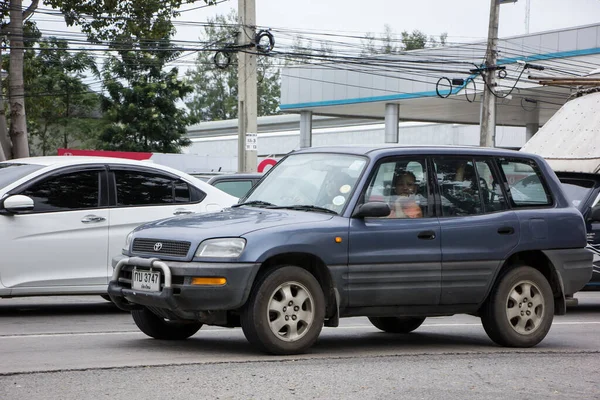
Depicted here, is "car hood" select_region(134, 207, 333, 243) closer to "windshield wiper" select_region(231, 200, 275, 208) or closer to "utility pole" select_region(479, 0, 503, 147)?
"windshield wiper" select_region(231, 200, 275, 208)

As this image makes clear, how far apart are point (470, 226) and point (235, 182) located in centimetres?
853

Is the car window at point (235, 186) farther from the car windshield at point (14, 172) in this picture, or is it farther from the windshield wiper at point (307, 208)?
the windshield wiper at point (307, 208)

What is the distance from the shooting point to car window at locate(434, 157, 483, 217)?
8883 millimetres

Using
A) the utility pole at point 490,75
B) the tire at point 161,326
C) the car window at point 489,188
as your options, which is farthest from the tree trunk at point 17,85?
the car window at point 489,188

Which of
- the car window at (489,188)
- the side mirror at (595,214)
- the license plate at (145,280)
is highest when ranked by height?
the car window at (489,188)

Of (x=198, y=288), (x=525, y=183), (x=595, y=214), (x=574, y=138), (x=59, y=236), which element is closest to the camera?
(x=198, y=288)

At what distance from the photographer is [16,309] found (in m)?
12.0

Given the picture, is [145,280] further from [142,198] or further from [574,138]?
[574,138]

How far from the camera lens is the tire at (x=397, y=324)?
9.91m

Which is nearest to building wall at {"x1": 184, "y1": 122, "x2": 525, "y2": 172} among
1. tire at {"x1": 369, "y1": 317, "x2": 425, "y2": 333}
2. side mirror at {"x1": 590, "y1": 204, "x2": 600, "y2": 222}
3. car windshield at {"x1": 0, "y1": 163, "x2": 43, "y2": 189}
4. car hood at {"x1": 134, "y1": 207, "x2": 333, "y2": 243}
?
side mirror at {"x1": 590, "y1": 204, "x2": 600, "y2": 222}

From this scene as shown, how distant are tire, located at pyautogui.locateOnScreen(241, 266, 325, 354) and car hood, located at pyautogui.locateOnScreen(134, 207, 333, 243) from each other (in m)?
0.40

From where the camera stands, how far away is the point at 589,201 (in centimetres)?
1302

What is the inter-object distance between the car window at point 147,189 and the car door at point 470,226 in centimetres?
393

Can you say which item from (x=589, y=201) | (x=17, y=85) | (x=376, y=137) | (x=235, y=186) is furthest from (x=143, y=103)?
(x=589, y=201)
